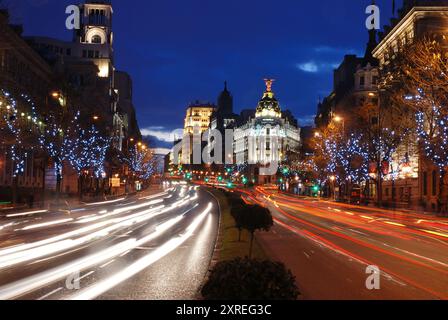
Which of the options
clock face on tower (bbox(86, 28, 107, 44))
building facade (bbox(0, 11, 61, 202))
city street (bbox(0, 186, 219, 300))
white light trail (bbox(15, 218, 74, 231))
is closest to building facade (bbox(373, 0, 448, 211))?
white light trail (bbox(15, 218, 74, 231))

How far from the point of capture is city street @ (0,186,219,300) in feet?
43.7

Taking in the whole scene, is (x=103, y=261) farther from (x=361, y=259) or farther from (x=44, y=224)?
(x=44, y=224)

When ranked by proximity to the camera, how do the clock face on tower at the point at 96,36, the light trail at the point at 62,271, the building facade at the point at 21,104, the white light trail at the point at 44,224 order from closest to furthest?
1. the light trail at the point at 62,271
2. the white light trail at the point at 44,224
3. the building facade at the point at 21,104
4. the clock face on tower at the point at 96,36

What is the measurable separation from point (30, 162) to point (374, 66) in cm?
5913

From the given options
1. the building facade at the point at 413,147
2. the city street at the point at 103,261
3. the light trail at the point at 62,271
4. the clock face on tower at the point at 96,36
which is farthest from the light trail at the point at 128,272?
the clock face on tower at the point at 96,36

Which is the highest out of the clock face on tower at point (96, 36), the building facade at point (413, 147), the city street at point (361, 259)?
the clock face on tower at point (96, 36)

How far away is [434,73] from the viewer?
3909cm

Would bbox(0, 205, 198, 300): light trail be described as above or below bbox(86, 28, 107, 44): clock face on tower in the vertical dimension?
below

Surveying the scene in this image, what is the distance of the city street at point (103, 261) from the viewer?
524 inches

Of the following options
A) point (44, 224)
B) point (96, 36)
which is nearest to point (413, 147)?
point (44, 224)

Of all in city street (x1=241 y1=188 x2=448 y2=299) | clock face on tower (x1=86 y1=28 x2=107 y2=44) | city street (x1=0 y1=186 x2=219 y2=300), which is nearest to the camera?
city street (x1=0 y1=186 x2=219 y2=300)

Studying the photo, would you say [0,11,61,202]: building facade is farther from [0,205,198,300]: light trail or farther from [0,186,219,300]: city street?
[0,205,198,300]: light trail

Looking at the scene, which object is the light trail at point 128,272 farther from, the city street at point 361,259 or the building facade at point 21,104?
the building facade at point 21,104

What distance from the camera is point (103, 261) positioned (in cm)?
1886
